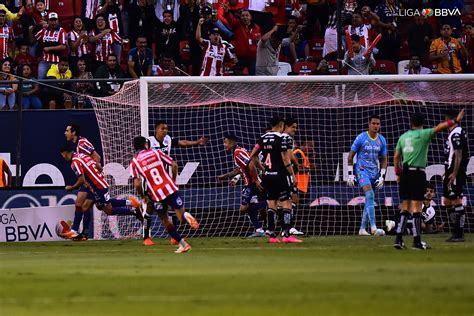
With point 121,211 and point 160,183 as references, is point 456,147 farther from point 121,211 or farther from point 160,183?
point 121,211

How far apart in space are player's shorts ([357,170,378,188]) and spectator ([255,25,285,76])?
4.80 meters

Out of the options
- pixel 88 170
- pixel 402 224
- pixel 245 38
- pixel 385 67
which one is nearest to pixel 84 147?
pixel 88 170

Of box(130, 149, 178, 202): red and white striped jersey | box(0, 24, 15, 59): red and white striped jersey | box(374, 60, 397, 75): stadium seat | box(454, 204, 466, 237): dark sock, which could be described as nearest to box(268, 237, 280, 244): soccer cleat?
box(130, 149, 178, 202): red and white striped jersey

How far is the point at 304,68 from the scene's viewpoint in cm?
2766

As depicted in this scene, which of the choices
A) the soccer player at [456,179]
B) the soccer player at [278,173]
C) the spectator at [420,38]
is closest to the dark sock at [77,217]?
the soccer player at [278,173]

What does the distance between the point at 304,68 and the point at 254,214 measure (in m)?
5.00

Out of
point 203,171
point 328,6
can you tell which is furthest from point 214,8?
point 203,171

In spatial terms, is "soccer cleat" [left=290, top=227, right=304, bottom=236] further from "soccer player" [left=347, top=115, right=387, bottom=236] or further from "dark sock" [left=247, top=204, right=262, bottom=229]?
"soccer player" [left=347, top=115, right=387, bottom=236]

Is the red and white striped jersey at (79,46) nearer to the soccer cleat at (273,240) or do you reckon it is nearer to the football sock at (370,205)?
the football sock at (370,205)

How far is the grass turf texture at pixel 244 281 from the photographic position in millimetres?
9758

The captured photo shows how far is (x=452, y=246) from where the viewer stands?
1878 cm

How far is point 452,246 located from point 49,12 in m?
14.4

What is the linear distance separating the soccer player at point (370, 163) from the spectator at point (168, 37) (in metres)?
6.63

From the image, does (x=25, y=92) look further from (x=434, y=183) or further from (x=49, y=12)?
(x=434, y=183)
